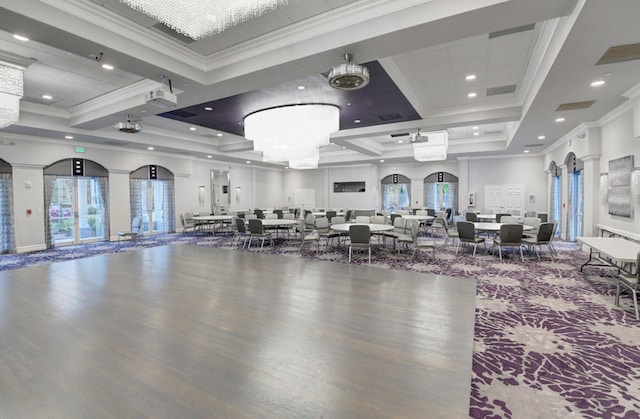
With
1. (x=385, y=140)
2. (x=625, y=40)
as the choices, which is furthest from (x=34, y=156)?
(x=625, y=40)

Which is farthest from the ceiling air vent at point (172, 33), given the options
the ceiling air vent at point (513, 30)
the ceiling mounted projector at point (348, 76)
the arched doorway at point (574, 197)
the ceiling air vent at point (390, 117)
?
the arched doorway at point (574, 197)

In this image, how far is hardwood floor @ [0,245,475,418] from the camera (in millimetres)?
1354

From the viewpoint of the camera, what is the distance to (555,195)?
11750 mm

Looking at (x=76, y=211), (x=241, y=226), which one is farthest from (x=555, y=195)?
(x=76, y=211)

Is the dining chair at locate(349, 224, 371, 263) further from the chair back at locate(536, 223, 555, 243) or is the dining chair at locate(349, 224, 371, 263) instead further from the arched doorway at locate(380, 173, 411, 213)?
the arched doorway at locate(380, 173, 411, 213)

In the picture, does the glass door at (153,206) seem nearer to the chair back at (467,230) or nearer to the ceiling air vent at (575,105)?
the chair back at (467,230)

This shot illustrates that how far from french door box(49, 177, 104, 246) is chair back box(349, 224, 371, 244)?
31.2ft

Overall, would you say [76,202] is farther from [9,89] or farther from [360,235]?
[360,235]

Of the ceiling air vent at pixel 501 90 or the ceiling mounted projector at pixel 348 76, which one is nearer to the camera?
the ceiling mounted projector at pixel 348 76

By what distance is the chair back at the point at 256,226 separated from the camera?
8.57 meters

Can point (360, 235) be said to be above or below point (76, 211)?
below

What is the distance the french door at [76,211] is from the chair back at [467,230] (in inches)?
468

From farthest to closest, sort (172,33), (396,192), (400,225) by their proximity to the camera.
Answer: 1. (396,192)
2. (400,225)
3. (172,33)

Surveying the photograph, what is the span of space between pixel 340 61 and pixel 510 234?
221 inches
